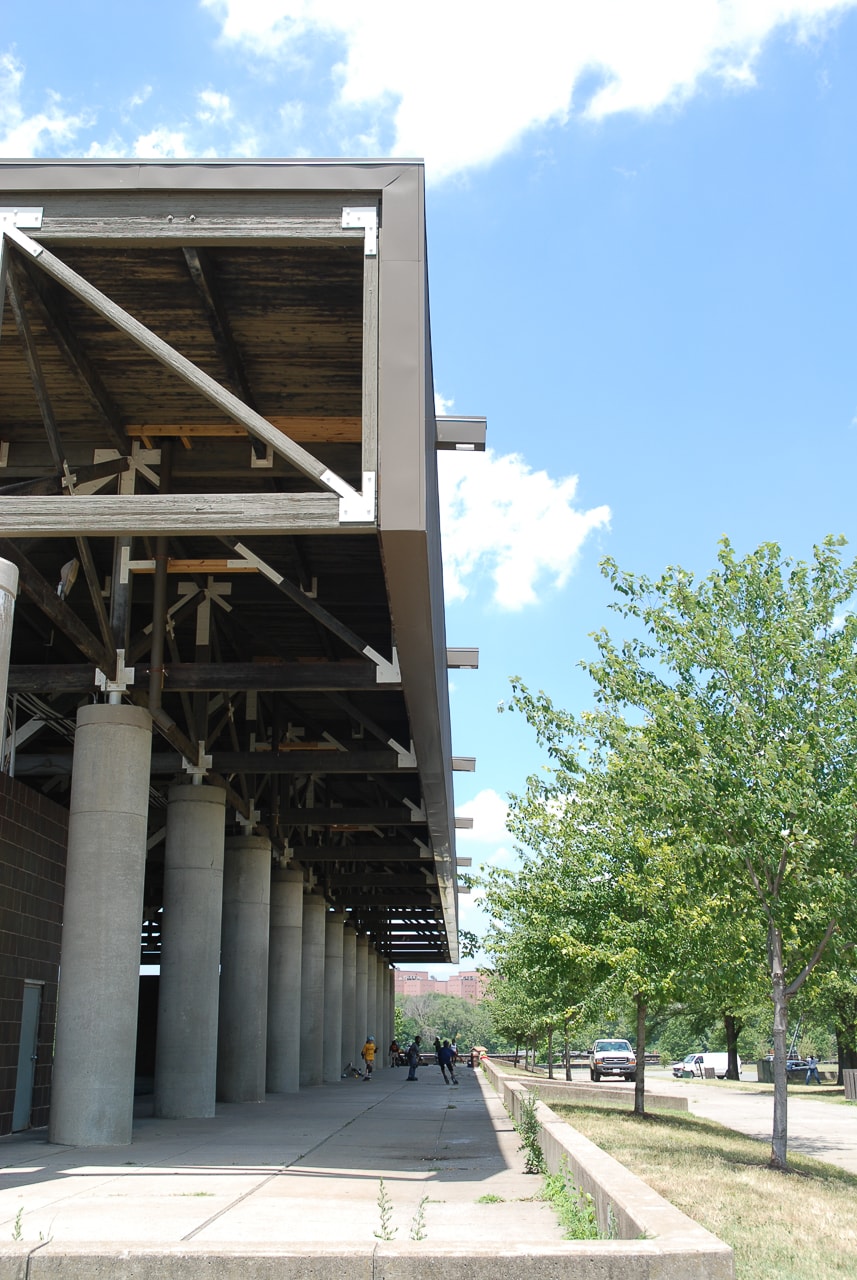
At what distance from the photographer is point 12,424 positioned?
14.2 metres

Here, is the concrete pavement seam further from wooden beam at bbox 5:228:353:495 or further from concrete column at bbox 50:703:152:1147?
wooden beam at bbox 5:228:353:495

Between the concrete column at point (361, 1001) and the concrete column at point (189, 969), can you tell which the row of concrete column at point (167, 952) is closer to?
the concrete column at point (189, 969)

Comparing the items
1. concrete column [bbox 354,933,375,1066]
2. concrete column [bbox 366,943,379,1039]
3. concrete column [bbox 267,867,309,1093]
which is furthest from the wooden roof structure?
concrete column [bbox 366,943,379,1039]

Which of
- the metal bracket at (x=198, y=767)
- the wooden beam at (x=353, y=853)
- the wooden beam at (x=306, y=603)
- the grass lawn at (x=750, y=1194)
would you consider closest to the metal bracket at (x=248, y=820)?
the wooden beam at (x=353, y=853)

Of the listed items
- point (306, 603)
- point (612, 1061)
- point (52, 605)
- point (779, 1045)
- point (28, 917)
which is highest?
point (306, 603)

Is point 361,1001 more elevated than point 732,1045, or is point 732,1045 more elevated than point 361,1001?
point 361,1001

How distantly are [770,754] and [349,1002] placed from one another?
3406cm

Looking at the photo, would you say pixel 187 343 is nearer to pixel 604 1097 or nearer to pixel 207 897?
pixel 207 897

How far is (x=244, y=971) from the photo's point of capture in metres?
22.7

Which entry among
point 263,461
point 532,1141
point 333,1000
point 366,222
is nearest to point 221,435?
point 263,461

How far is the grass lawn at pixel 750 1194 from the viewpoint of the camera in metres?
9.30

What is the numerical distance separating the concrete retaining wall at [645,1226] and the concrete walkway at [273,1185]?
471mm

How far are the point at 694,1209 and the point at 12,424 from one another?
11.3 meters

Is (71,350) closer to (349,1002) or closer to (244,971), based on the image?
(244,971)
